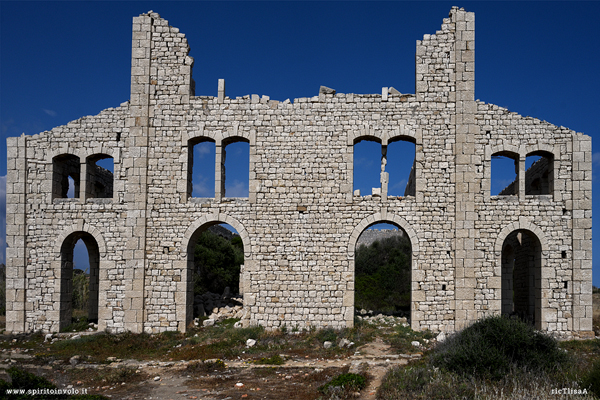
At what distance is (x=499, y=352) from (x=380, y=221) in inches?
215

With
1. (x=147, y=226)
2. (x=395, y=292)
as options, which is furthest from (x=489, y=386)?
(x=395, y=292)

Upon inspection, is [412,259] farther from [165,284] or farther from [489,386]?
[165,284]

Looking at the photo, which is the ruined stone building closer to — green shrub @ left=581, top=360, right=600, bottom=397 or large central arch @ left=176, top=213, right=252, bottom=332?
large central arch @ left=176, top=213, right=252, bottom=332

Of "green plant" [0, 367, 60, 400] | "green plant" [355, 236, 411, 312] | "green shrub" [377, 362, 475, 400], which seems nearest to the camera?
"green plant" [0, 367, 60, 400]

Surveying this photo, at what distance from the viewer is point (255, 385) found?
9.07m

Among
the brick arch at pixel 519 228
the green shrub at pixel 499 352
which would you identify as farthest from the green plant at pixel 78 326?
the brick arch at pixel 519 228

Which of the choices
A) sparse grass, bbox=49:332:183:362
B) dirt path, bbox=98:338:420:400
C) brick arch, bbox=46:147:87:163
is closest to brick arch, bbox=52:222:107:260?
brick arch, bbox=46:147:87:163

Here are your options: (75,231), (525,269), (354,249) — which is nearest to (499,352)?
(354,249)

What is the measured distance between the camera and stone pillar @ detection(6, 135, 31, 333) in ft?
45.1

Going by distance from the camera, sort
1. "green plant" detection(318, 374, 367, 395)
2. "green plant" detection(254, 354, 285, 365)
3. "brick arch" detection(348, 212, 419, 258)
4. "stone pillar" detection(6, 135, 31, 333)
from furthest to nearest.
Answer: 1. "stone pillar" detection(6, 135, 31, 333)
2. "brick arch" detection(348, 212, 419, 258)
3. "green plant" detection(254, 354, 285, 365)
4. "green plant" detection(318, 374, 367, 395)

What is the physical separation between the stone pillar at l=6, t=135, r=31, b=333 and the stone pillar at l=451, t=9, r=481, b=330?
45.0ft

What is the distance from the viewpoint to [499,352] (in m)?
8.87

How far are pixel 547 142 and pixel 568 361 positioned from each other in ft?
23.6

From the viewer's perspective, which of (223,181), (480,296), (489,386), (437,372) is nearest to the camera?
(489,386)
